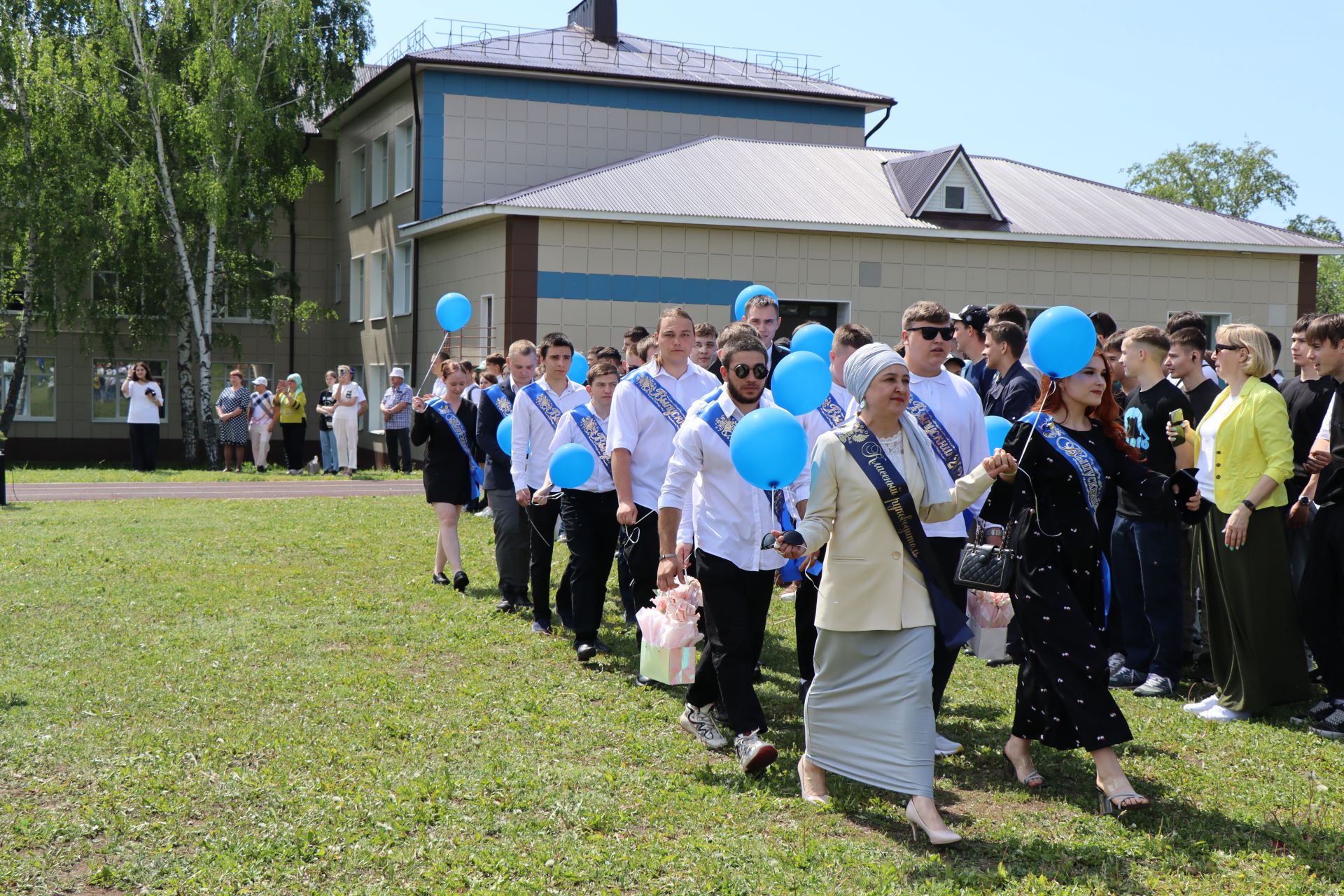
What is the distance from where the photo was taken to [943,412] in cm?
592

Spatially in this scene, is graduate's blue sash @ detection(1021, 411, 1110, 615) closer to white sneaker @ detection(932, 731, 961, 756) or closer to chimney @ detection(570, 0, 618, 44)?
white sneaker @ detection(932, 731, 961, 756)

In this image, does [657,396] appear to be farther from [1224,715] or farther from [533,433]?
[1224,715]

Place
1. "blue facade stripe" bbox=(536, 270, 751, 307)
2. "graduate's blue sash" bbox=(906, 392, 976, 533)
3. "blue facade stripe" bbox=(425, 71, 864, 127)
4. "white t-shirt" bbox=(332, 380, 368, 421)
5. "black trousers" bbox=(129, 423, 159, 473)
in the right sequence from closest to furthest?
"graduate's blue sash" bbox=(906, 392, 976, 533) < "white t-shirt" bbox=(332, 380, 368, 421) < "black trousers" bbox=(129, 423, 159, 473) < "blue facade stripe" bbox=(536, 270, 751, 307) < "blue facade stripe" bbox=(425, 71, 864, 127)

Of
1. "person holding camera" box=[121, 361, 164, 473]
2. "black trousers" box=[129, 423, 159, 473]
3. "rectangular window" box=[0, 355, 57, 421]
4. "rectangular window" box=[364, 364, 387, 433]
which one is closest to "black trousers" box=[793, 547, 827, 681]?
"person holding camera" box=[121, 361, 164, 473]

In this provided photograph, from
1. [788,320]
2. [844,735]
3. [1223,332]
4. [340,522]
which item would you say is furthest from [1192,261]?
[844,735]

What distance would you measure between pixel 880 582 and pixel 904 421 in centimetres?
70

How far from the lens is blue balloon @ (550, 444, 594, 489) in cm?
784

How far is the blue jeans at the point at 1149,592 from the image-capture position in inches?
293

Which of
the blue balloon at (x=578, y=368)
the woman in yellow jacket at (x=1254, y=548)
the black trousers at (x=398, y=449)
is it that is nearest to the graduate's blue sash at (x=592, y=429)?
the blue balloon at (x=578, y=368)

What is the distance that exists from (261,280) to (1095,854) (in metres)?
31.0

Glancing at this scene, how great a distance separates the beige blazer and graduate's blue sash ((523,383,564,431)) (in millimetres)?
4200

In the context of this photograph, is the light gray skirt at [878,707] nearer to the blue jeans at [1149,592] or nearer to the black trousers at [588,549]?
the black trousers at [588,549]

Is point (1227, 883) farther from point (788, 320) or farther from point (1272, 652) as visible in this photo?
point (788, 320)

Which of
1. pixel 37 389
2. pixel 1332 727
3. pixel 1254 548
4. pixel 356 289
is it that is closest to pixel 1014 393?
pixel 1254 548
